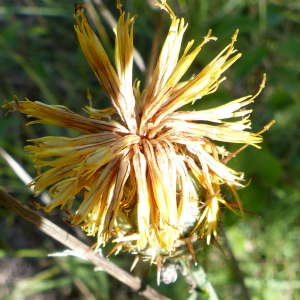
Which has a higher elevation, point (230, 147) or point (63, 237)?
point (230, 147)

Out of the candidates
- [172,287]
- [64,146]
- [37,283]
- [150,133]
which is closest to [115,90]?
[150,133]

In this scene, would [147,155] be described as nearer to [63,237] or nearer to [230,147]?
[63,237]

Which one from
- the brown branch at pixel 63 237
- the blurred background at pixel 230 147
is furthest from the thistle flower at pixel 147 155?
the blurred background at pixel 230 147

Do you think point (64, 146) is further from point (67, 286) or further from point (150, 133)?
point (67, 286)

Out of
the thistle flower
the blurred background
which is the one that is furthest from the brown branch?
the blurred background

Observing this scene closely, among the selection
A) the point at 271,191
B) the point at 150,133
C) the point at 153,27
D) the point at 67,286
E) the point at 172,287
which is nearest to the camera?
the point at 150,133

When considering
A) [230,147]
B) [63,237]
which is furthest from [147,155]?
[230,147]
